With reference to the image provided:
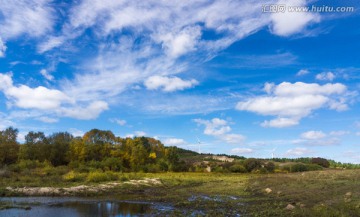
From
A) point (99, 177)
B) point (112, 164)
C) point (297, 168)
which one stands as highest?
point (112, 164)

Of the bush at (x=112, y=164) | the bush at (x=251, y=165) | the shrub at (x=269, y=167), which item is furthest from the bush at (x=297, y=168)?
the bush at (x=112, y=164)

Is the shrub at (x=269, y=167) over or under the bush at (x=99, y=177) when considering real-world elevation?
over

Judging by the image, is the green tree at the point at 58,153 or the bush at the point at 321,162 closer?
the green tree at the point at 58,153

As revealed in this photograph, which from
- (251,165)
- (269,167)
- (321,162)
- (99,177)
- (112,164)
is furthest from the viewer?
(321,162)

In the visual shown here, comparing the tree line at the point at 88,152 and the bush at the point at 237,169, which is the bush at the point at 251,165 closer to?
the bush at the point at 237,169

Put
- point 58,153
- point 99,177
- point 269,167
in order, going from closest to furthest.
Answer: point 99,177
point 58,153
point 269,167

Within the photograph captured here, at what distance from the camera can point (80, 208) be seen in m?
28.9

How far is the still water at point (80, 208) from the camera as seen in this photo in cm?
2572

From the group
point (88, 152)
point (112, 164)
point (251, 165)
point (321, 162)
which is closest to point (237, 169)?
point (251, 165)

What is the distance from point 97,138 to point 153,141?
91.9 feet

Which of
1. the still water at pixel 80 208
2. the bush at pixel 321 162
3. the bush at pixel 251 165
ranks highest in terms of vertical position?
the bush at pixel 321 162

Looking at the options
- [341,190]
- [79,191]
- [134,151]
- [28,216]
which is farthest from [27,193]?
[134,151]

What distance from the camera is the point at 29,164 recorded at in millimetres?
64750

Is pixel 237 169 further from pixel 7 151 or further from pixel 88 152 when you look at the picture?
pixel 7 151
